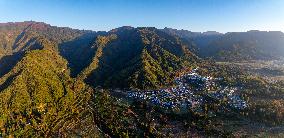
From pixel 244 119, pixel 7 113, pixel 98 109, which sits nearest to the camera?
pixel 244 119

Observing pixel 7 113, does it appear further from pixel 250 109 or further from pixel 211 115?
pixel 250 109

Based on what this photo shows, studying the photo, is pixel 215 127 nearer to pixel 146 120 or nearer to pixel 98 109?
pixel 146 120

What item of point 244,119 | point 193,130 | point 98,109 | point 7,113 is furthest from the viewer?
point 98,109

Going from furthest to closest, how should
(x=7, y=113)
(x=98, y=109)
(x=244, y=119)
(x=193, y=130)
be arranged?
(x=98, y=109) < (x=7, y=113) < (x=244, y=119) < (x=193, y=130)

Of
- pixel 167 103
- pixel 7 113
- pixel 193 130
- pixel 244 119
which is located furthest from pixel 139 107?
pixel 7 113

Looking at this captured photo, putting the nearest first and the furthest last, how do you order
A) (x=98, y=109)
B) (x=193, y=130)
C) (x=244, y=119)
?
(x=193, y=130)
(x=244, y=119)
(x=98, y=109)

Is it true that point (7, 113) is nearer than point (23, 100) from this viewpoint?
Yes

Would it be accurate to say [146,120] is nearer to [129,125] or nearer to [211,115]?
[129,125]

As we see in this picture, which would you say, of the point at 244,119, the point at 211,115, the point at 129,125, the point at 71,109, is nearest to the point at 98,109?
the point at 71,109

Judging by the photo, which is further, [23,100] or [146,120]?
[23,100]
